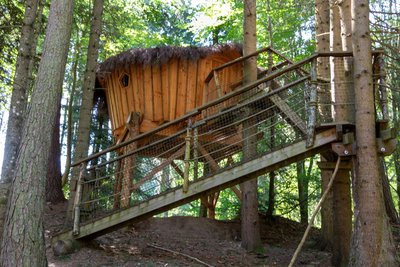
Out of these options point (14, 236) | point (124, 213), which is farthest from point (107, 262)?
point (14, 236)

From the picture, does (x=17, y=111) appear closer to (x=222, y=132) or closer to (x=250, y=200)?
(x=222, y=132)

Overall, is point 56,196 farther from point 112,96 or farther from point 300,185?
point 300,185

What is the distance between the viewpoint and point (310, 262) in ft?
23.5

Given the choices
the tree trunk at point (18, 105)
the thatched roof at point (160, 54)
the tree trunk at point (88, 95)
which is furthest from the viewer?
the thatched roof at point (160, 54)

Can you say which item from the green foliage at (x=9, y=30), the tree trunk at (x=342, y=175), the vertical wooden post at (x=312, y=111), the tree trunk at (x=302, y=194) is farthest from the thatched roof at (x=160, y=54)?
the tree trunk at (x=302, y=194)

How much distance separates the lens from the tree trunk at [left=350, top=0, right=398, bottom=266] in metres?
4.51

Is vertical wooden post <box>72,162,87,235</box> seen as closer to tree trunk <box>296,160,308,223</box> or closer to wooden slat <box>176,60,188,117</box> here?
wooden slat <box>176,60,188,117</box>

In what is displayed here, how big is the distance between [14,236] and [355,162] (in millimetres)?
4668

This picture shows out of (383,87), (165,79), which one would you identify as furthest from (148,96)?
(383,87)

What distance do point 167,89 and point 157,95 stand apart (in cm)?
30

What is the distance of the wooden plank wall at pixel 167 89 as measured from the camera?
369 inches

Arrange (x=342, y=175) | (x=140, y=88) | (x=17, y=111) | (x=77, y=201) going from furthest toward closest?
1. (x=140, y=88)
2. (x=17, y=111)
3. (x=77, y=201)
4. (x=342, y=175)

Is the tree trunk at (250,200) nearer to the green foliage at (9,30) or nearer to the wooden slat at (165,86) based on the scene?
the wooden slat at (165,86)

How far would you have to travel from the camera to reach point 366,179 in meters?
4.66
